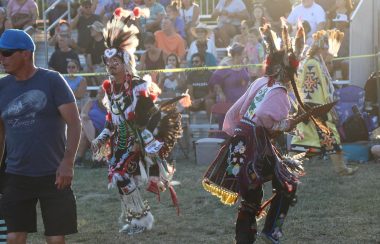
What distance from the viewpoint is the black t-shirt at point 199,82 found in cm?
1228

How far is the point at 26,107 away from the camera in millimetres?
4789

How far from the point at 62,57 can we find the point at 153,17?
2005 millimetres

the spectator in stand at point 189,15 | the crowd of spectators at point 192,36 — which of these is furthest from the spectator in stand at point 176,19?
the spectator in stand at point 189,15

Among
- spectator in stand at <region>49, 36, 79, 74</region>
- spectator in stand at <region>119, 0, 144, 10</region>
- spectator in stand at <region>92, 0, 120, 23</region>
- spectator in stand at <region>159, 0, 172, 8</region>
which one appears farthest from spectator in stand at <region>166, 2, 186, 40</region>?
spectator in stand at <region>49, 36, 79, 74</region>

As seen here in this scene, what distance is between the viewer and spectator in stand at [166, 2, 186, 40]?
1385 cm

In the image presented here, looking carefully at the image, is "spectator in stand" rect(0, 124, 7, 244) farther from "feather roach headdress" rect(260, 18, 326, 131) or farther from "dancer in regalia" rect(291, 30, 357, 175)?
"dancer in regalia" rect(291, 30, 357, 175)

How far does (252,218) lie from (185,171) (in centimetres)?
478

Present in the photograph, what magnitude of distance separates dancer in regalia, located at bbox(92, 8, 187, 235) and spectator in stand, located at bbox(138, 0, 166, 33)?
23.0 ft

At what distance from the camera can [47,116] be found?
15.8ft

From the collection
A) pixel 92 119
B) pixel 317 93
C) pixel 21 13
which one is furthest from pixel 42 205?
pixel 21 13

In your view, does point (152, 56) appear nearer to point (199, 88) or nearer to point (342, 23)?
point (199, 88)

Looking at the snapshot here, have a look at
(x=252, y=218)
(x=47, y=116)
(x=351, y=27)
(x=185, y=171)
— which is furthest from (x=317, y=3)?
(x=47, y=116)

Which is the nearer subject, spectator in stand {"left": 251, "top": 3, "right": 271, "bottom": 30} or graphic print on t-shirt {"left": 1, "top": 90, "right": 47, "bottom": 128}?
graphic print on t-shirt {"left": 1, "top": 90, "right": 47, "bottom": 128}

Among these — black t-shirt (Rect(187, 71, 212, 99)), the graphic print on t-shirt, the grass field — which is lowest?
the grass field
